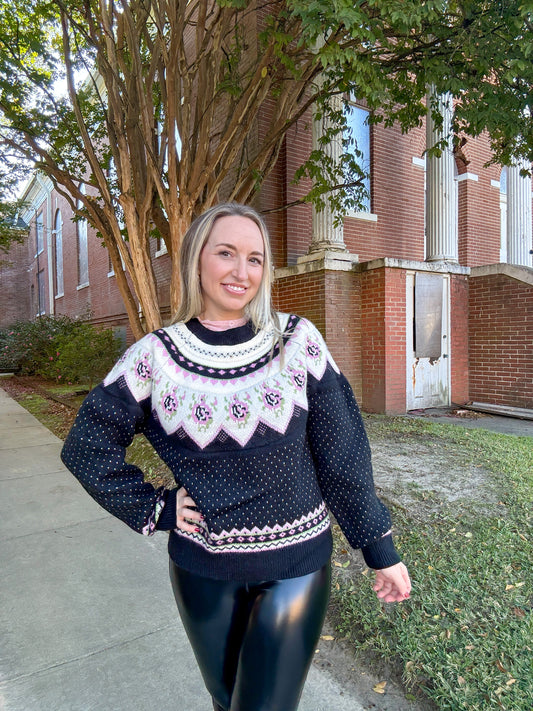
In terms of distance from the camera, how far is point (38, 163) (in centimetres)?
662

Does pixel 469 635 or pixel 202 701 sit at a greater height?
pixel 469 635

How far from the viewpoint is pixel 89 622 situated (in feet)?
8.87

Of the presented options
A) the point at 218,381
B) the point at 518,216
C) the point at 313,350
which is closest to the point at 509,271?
the point at 518,216

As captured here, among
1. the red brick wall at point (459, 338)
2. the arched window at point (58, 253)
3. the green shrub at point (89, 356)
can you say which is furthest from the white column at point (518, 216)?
the arched window at point (58, 253)

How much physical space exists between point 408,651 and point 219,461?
5.34 feet

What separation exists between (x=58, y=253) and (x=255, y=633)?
24.6 metres

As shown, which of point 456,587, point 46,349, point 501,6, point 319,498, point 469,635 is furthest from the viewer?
point 46,349

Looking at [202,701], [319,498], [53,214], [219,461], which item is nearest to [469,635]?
[202,701]

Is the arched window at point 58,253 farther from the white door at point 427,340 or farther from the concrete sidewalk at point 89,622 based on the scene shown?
the concrete sidewalk at point 89,622

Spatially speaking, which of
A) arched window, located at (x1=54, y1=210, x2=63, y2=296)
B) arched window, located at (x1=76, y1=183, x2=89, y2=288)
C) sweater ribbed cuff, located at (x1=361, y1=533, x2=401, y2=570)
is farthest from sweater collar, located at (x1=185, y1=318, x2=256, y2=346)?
arched window, located at (x1=54, y1=210, x2=63, y2=296)

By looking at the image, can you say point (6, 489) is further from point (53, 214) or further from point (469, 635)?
point (53, 214)

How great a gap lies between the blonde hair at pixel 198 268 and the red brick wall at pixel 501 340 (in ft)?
25.4

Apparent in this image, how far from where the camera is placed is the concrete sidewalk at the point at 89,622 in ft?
7.07

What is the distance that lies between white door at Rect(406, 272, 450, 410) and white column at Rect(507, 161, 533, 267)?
2.94 metres
